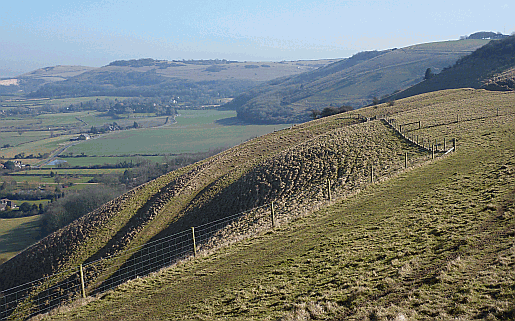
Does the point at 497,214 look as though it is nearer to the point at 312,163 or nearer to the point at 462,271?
the point at 462,271

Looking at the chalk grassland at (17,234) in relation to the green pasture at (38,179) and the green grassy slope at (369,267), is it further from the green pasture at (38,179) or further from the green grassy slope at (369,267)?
the green grassy slope at (369,267)

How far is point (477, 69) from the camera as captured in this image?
10575 centimetres

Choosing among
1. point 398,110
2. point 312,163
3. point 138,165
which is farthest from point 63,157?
point 312,163

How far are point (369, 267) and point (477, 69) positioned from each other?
11250 centimetres

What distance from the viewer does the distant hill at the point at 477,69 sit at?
9681 cm

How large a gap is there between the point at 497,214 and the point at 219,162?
3661 centimetres

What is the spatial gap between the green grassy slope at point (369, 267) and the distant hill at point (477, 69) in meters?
84.9

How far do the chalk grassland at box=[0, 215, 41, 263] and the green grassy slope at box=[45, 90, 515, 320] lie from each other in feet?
146

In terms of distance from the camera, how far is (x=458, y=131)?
3638cm

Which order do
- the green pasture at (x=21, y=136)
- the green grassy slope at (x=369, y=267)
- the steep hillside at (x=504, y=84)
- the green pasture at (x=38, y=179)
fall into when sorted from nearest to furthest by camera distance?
the green grassy slope at (x=369, y=267) → the steep hillside at (x=504, y=84) → the green pasture at (x=38, y=179) → the green pasture at (x=21, y=136)

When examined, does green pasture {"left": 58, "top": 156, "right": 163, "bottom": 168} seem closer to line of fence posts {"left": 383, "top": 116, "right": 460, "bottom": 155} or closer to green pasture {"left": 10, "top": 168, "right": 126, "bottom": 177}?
green pasture {"left": 10, "top": 168, "right": 126, "bottom": 177}

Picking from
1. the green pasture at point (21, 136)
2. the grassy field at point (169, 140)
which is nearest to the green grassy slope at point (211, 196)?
the grassy field at point (169, 140)

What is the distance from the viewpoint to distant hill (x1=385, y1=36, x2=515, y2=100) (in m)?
96.8

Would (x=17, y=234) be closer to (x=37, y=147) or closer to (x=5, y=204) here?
(x=5, y=204)
